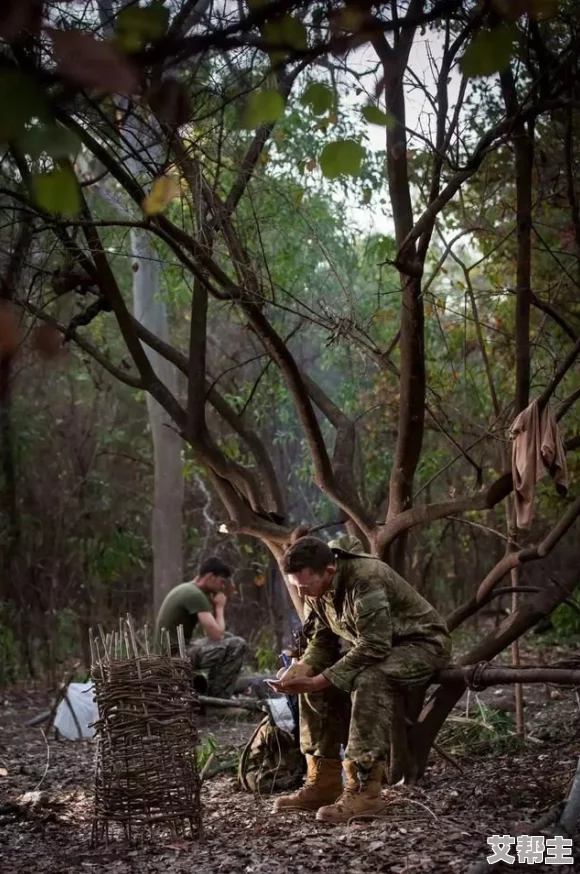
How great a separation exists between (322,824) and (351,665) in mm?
727

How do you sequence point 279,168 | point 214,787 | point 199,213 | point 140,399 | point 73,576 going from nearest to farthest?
point 199,213
point 214,787
point 279,168
point 73,576
point 140,399

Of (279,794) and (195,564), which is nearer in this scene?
(279,794)

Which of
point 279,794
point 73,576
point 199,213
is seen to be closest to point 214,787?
point 279,794

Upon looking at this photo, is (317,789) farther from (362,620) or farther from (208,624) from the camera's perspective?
(208,624)

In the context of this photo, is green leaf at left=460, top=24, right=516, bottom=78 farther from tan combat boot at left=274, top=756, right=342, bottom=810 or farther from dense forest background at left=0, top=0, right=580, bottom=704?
tan combat boot at left=274, top=756, right=342, bottom=810

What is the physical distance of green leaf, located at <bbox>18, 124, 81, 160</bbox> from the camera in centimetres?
167

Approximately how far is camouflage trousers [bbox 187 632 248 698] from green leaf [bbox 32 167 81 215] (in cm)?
742

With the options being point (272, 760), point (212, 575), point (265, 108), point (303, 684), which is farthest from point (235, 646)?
point (265, 108)

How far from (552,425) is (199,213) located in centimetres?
219

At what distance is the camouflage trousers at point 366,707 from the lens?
16.4 ft

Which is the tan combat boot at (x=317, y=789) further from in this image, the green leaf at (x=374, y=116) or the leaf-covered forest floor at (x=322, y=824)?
the green leaf at (x=374, y=116)

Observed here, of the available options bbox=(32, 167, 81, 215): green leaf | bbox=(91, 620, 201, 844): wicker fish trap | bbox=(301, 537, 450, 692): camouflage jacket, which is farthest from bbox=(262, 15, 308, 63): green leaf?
bbox=(301, 537, 450, 692): camouflage jacket

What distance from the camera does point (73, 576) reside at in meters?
13.4

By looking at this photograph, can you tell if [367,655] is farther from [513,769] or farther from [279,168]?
[279,168]
